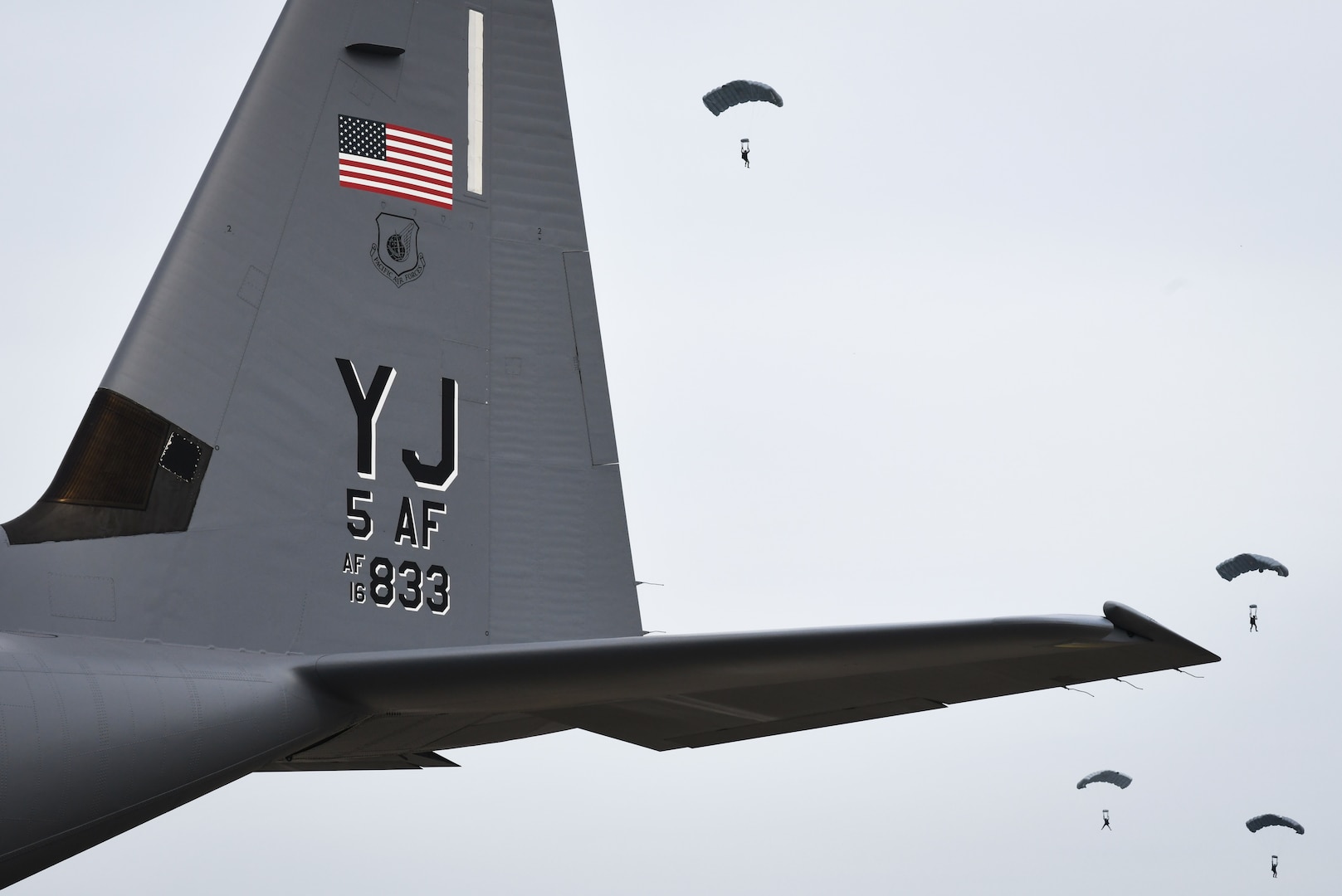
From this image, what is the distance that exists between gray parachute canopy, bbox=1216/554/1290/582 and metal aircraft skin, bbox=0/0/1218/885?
49.3m

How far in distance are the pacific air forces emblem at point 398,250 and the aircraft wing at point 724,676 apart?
10.3ft

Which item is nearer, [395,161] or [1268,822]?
[395,161]

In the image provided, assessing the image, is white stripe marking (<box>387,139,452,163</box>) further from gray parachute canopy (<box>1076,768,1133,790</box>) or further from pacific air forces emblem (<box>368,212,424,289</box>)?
gray parachute canopy (<box>1076,768,1133,790</box>)

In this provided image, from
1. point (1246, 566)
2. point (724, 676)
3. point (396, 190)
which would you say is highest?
point (1246, 566)

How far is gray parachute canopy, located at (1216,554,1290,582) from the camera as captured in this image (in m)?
55.3

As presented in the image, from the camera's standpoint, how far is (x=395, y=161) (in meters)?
11.0

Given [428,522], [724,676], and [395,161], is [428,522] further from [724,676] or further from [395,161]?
[724,676]

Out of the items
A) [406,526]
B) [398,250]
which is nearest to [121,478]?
[406,526]

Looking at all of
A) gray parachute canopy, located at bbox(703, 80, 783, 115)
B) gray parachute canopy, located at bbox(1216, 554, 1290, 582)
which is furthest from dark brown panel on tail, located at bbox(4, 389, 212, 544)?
gray parachute canopy, located at bbox(1216, 554, 1290, 582)

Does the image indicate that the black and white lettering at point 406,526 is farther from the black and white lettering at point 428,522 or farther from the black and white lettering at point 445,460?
the black and white lettering at point 445,460

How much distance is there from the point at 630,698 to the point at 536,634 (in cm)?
248

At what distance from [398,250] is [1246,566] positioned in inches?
2029

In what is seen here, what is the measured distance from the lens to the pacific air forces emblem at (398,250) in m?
10.7

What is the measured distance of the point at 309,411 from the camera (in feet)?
32.8
